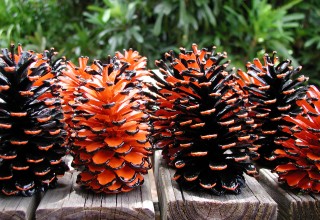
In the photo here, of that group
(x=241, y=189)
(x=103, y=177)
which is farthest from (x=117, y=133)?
(x=241, y=189)

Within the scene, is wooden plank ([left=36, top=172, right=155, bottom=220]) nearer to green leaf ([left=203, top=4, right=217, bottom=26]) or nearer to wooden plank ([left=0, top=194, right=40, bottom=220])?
wooden plank ([left=0, top=194, right=40, bottom=220])

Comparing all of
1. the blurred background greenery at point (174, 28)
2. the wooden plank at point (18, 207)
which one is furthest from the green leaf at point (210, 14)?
the wooden plank at point (18, 207)

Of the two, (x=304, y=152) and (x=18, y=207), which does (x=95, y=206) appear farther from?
(x=304, y=152)

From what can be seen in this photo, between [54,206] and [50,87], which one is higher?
[50,87]

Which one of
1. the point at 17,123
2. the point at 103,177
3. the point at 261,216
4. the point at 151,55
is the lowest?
the point at 261,216

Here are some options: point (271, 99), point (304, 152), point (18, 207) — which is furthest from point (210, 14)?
point (18, 207)

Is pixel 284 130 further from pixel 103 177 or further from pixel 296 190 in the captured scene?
pixel 103 177

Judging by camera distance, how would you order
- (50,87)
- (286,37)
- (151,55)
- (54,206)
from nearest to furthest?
1. (54,206)
2. (50,87)
3. (286,37)
4. (151,55)
